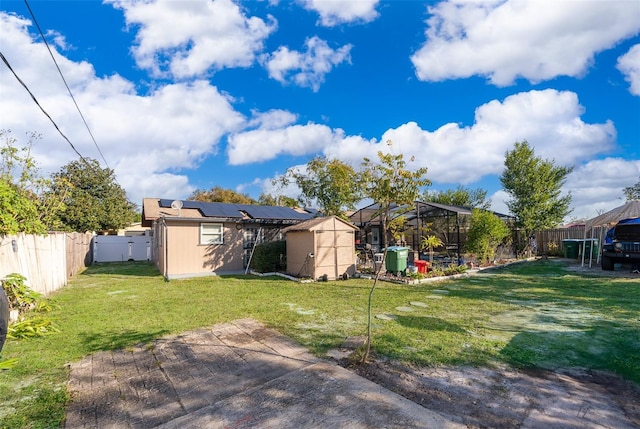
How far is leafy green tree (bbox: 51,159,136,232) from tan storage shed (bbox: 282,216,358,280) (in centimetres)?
1895

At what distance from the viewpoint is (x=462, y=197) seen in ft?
93.2

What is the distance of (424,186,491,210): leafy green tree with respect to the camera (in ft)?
91.8

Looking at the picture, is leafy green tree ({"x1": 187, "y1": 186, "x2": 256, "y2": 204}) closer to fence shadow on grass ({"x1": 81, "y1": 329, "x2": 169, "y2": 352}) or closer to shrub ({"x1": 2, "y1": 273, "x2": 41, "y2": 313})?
shrub ({"x1": 2, "y1": 273, "x2": 41, "y2": 313})

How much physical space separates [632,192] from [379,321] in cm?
3458

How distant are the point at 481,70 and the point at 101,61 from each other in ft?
40.6

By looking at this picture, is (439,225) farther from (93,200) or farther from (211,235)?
(93,200)

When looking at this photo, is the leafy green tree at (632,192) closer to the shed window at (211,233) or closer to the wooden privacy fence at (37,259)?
the shed window at (211,233)

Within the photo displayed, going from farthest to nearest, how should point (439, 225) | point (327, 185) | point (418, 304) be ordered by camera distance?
point (327, 185) < point (439, 225) < point (418, 304)

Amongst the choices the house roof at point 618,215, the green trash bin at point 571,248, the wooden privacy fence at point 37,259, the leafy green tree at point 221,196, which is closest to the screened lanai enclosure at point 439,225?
A: the green trash bin at point 571,248

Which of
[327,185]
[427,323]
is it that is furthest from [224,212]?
[427,323]

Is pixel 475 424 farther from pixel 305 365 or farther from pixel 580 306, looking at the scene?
pixel 580 306

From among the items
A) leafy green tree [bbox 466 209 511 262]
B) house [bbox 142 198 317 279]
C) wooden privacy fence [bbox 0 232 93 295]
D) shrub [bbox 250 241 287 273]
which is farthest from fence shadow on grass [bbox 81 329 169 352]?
leafy green tree [bbox 466 209 511 262]

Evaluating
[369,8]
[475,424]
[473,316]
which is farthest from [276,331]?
[369,8]

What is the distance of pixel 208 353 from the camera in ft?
14.5
